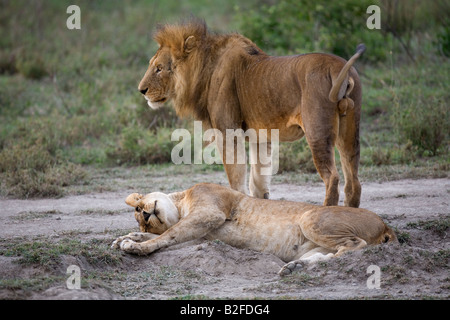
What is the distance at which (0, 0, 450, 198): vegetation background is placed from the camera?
891 centimetres

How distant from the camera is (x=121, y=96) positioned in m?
12.3

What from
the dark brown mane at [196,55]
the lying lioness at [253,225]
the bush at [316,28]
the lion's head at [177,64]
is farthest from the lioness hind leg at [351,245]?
the bush at [316,28]

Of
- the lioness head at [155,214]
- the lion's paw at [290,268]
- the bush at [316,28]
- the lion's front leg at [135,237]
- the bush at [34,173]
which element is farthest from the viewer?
the bush at [316,28]

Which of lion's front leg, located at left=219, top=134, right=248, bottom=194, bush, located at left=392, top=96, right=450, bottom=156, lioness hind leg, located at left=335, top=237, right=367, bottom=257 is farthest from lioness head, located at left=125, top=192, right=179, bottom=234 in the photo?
bush, located at left=392, top=96, right=450, bottom=156

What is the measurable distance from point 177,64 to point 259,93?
1011mm

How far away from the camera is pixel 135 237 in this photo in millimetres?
5570

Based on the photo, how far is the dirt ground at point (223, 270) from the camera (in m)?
4.38

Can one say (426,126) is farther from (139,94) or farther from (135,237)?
(135,237)

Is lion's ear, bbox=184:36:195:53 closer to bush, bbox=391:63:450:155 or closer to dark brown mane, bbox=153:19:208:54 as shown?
dark brown mane, bbox=153:19:208:54

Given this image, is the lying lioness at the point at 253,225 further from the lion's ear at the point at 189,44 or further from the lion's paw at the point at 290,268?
the lion's ear at the point at 189,44

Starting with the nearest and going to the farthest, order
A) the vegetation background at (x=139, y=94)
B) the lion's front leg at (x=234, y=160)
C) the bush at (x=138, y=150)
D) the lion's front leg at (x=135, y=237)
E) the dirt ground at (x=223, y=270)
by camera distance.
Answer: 1. the dirt ground at (x=223, y=270)
2. the lion's front leg at (x=135, y=237)
3. the lion's front leg at (x=234, y=160)
4. the vegetation background at (x=139, y=94)
5. the bush at (x=138, y=150)

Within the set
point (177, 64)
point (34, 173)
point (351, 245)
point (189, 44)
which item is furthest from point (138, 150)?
point (351, 245)

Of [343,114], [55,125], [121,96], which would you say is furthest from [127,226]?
[121,96]
